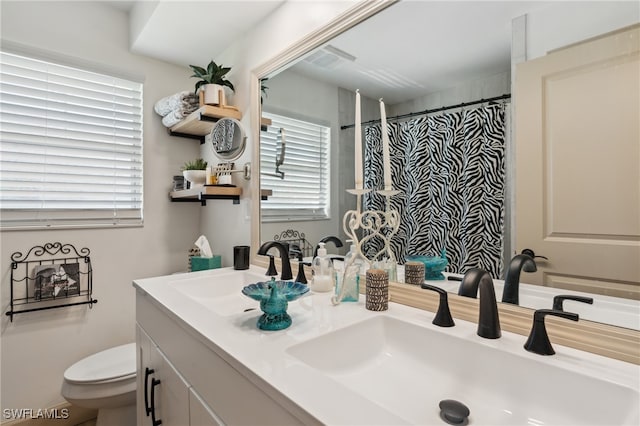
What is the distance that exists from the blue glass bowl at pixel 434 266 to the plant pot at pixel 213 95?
1388 millimetres

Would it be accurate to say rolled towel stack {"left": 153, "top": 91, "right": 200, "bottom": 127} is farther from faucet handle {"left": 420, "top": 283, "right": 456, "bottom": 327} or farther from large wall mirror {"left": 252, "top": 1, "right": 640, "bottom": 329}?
faucet handle {"left": 420, "top": 283, "right": 456, "bottom": 327}

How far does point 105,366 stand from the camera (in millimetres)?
1600

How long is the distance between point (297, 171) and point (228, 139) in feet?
1.74

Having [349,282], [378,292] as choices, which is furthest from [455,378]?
[349,282]

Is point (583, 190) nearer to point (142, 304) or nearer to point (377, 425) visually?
point (377, 425)

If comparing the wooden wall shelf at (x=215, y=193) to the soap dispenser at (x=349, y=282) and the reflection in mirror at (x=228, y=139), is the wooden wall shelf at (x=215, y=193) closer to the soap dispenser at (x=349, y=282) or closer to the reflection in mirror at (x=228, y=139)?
the reflection in mirror at (x=228, y=139)

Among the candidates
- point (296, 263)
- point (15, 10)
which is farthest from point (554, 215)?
point (15, 10)

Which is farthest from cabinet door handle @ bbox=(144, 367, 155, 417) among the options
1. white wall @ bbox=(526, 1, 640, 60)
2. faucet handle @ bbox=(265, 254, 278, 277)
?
white wall @ bbox=(526, 1, 640, 60)

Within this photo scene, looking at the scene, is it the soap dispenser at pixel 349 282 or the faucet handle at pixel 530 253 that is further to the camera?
the soap dispenser at pixel 349 282

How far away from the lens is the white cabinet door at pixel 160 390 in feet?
3.09

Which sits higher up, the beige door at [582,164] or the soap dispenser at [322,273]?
the beige door at [582,164]

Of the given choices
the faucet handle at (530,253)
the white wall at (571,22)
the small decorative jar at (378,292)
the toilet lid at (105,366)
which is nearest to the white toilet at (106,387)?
the toilet lid at (105,366)

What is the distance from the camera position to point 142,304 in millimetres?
1324

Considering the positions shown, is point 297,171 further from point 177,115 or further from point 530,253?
point 530,253
